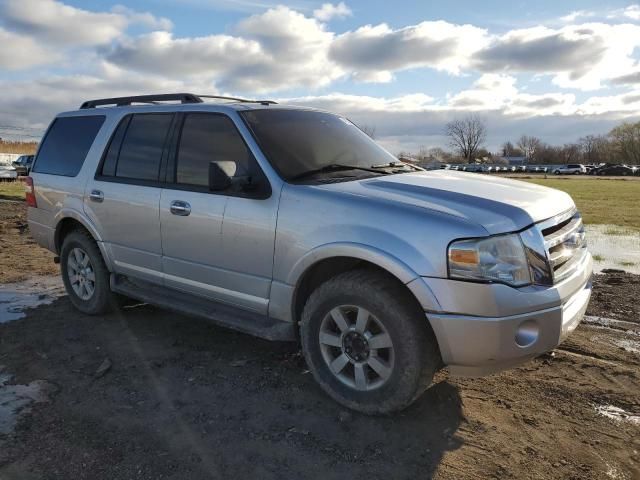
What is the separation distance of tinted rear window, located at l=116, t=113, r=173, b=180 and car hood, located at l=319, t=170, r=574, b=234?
5.76 ft

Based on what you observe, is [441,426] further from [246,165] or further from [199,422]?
[246,165]

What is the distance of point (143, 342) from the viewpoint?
4773 millimetres

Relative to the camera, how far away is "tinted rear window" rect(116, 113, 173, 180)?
4664 mm

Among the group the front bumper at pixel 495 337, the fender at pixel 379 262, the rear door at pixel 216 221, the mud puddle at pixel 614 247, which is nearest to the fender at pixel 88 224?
the rear door at pixel 216 221

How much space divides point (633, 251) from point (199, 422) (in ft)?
27.8

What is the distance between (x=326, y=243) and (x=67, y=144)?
3.60 m

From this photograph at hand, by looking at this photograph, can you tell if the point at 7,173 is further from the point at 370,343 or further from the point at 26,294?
the point at 370,343

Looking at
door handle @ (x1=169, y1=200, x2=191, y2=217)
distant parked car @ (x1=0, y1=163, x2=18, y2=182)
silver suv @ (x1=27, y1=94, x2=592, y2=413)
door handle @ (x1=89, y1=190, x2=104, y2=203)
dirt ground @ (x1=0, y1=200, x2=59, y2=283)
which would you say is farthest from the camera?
distant parked car @ (x1=0, y1=163, x2=18, y2=182)

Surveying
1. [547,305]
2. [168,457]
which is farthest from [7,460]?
[547,305]

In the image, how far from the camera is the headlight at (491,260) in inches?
118

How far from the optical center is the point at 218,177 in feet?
12.2

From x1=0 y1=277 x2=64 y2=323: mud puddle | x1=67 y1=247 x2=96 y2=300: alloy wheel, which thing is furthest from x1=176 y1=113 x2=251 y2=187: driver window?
x1=0 y1=277 x2=64 y2=323: mud puddle

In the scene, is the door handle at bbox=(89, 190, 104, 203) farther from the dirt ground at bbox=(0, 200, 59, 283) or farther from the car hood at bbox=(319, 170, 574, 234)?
the dirt ground at bbox=(0, 200, 59, 283)

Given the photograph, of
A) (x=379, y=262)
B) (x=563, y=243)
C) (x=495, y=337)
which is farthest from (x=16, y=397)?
(x=563, y=243)
